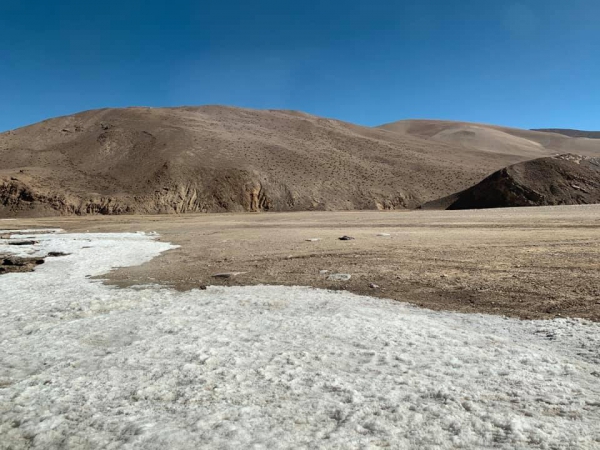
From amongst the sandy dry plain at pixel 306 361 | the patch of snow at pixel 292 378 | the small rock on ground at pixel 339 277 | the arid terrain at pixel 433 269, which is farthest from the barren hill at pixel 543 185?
the patch of snow at pixel 292 378

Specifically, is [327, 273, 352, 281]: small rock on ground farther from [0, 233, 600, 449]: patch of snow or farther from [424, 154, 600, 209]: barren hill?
[424, 154, 600, 209]: barren hill

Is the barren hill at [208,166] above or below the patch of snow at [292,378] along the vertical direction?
above

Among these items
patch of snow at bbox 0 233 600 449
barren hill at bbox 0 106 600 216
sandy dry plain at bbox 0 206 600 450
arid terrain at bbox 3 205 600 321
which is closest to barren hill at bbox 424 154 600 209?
barren hill at bbox 0 106 600 216

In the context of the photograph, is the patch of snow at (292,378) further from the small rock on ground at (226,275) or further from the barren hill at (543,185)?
the barren hill at (543,185)

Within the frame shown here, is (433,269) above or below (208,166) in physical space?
below

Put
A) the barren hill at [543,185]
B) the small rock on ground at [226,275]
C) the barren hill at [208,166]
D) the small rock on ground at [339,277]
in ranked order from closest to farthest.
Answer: the small rock on ground at [339,277] → the small rock on ground at [226,275] → the barren hill at [543,185] → the barren hill at [208,166]

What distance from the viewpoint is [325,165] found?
9800 centimetres

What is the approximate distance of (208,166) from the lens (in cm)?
8919

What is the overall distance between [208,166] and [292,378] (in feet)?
286

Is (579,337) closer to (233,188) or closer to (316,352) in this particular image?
(316,352)

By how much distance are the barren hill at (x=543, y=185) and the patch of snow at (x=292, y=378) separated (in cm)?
7055

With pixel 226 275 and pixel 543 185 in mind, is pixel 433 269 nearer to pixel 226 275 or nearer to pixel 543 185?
pixel 226 275

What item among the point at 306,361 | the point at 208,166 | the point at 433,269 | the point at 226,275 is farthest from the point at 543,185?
the point at 306,361

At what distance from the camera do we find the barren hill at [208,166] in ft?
259
